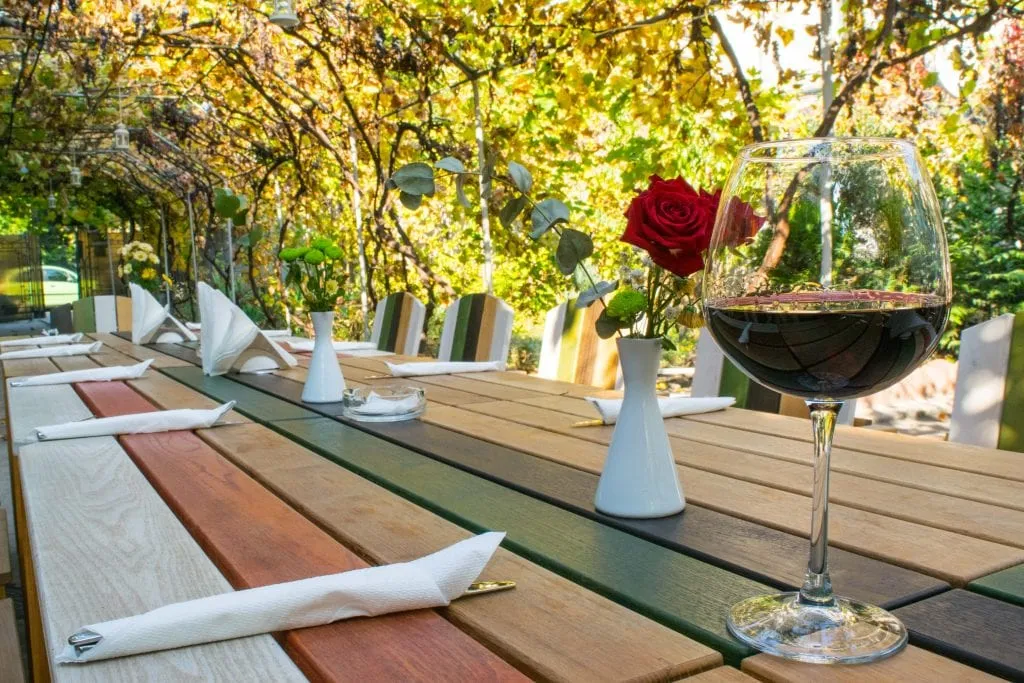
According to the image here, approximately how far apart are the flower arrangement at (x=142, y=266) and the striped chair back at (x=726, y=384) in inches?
223

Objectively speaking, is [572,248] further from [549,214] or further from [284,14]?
[284,14]

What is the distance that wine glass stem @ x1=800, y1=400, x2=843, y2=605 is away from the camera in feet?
1.92

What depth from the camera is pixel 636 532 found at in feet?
2.91

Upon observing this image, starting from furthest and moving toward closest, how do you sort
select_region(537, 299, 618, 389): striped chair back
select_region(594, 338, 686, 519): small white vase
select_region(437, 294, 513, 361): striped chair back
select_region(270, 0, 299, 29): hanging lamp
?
select_region(270, 0, 299, 29): hanging lamp
select_region(437, 294, 513, 361): striped chair back
select_region(537, 299, 618, 389): striped chair back
select_region(594, 338, 686, 519): small white vase

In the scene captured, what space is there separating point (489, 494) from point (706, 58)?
3.27m

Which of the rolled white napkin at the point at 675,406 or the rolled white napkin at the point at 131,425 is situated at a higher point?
the rolled white napkin at the point at 675,406

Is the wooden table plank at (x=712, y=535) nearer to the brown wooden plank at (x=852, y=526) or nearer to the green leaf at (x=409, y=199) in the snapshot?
the brown wooden plank at (x=852, y=526)

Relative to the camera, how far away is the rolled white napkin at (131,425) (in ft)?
4.73

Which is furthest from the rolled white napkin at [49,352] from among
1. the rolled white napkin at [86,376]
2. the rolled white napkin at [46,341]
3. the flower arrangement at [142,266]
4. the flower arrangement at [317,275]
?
the flower arrangement at [142,266]

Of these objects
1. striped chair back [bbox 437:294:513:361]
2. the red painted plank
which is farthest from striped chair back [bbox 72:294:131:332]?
the red painted plank

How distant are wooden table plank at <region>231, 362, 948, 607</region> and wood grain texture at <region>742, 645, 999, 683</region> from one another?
0.10m

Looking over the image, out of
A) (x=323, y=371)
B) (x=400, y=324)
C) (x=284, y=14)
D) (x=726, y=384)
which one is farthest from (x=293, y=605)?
(x=284, y=14)

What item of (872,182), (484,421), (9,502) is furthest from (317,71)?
(872,182)

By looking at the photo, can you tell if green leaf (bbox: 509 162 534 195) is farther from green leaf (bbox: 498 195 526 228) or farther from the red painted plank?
the red painted plank
